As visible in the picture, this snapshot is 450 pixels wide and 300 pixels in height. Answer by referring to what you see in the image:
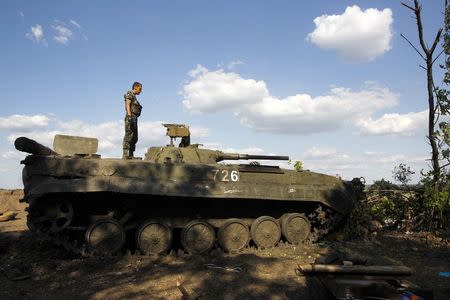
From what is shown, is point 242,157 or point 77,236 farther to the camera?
point 242,157

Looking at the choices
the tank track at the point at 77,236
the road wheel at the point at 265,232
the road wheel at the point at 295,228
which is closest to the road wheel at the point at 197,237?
the tank track at the point at 77,236

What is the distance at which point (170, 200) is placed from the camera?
10172 mm

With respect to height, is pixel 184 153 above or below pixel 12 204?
above

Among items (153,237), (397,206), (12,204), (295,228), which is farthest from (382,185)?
(12,204)

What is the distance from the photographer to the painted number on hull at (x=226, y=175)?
10.1 meters

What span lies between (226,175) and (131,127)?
2852mm

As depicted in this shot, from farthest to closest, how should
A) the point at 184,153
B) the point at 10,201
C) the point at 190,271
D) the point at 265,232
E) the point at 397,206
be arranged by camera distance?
the point at 10,201, the point at 397,206, the point at 184,153, the point at 265,232, the point at 190,271

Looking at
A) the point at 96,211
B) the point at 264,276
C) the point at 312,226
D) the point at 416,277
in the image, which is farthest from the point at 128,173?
the point at 416,277

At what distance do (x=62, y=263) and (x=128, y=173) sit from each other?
2167 millimetres

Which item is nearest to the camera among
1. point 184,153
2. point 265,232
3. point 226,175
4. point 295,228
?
point 226,175

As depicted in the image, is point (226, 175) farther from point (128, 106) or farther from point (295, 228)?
point (128, 106)

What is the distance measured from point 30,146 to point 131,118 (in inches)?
110

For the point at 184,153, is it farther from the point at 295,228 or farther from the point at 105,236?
the point at 295,228

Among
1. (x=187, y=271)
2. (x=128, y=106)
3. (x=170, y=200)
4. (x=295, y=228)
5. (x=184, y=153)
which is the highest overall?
(x=128, y=106)
